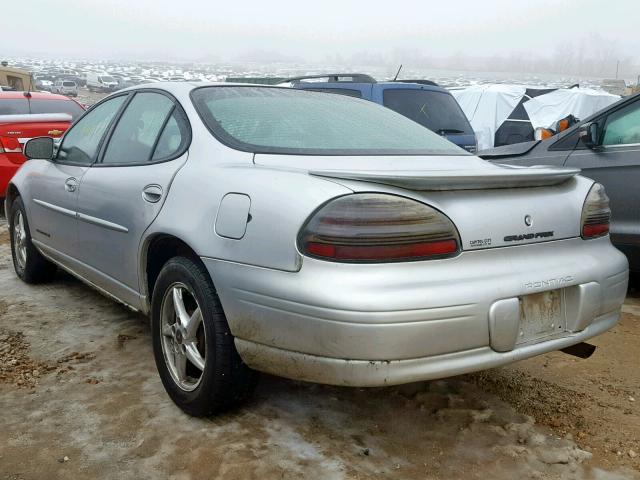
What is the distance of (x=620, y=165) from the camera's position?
456 cm

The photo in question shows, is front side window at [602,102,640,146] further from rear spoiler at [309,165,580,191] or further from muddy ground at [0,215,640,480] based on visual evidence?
rear spoiler at [309,165,580,191]

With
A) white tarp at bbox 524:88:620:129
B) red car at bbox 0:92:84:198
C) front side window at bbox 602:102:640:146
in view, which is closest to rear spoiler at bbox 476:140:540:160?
front side window at bbox 602:102:640:146

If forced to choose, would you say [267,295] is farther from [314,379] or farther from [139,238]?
[139,238]

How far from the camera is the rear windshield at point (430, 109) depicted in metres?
7.43

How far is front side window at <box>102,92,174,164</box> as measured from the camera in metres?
3.22

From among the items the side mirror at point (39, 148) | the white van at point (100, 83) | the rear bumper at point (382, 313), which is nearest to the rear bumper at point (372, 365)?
the rear bumper at point (382, 313)

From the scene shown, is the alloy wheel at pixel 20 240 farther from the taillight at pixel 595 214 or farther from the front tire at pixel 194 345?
the taillight at pixel 595 214

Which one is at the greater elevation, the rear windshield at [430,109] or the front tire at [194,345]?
the rear windshield at [430,109]

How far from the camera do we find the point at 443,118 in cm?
779

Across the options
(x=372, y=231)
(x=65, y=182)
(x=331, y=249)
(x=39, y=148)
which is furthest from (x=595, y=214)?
(x=39, y=148)

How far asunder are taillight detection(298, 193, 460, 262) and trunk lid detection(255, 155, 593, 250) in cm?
6

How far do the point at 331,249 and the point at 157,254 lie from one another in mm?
1159

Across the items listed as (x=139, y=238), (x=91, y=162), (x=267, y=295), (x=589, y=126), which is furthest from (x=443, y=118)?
(x=267, y=295)

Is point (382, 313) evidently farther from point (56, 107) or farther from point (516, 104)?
point (516, 104)
